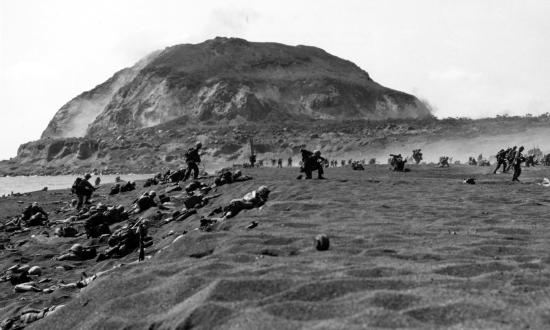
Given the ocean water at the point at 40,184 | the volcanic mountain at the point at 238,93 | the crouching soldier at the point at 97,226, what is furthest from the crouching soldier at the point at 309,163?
the volcanic mountain at the point at 238,93

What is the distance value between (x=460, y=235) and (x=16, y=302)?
8707mm

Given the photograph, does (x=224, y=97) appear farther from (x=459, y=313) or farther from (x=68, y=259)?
(x=459, y=313)

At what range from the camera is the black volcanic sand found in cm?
585

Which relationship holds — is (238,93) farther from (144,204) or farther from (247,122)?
(144,204)

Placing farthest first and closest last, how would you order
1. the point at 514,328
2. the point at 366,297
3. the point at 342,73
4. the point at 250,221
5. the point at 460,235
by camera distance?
1. the point at 342,73
2. the point at 250,221
3. the point at 460,235
4. the point at 366,297
5. the point at 514,328

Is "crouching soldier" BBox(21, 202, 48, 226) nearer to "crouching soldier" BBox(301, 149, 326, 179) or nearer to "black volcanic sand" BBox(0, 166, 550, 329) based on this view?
"black volcanic sand" BBox(0, 166, 550, 329)

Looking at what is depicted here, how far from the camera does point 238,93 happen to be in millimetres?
153750

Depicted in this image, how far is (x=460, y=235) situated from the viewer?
10469 mm

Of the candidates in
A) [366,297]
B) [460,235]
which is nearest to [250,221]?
[460,235]

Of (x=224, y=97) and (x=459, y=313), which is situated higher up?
(x=224, y=97)

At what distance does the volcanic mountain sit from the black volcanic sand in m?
128

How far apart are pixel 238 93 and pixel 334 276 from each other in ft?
487

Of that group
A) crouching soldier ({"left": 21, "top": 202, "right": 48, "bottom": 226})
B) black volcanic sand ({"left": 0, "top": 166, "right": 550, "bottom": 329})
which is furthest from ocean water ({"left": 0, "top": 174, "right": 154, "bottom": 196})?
black volcanic sand ({"left": 0, "top": 166, "right": 550, "bottom": 329})

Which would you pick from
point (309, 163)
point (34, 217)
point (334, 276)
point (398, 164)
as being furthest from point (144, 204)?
point (398, 164)
